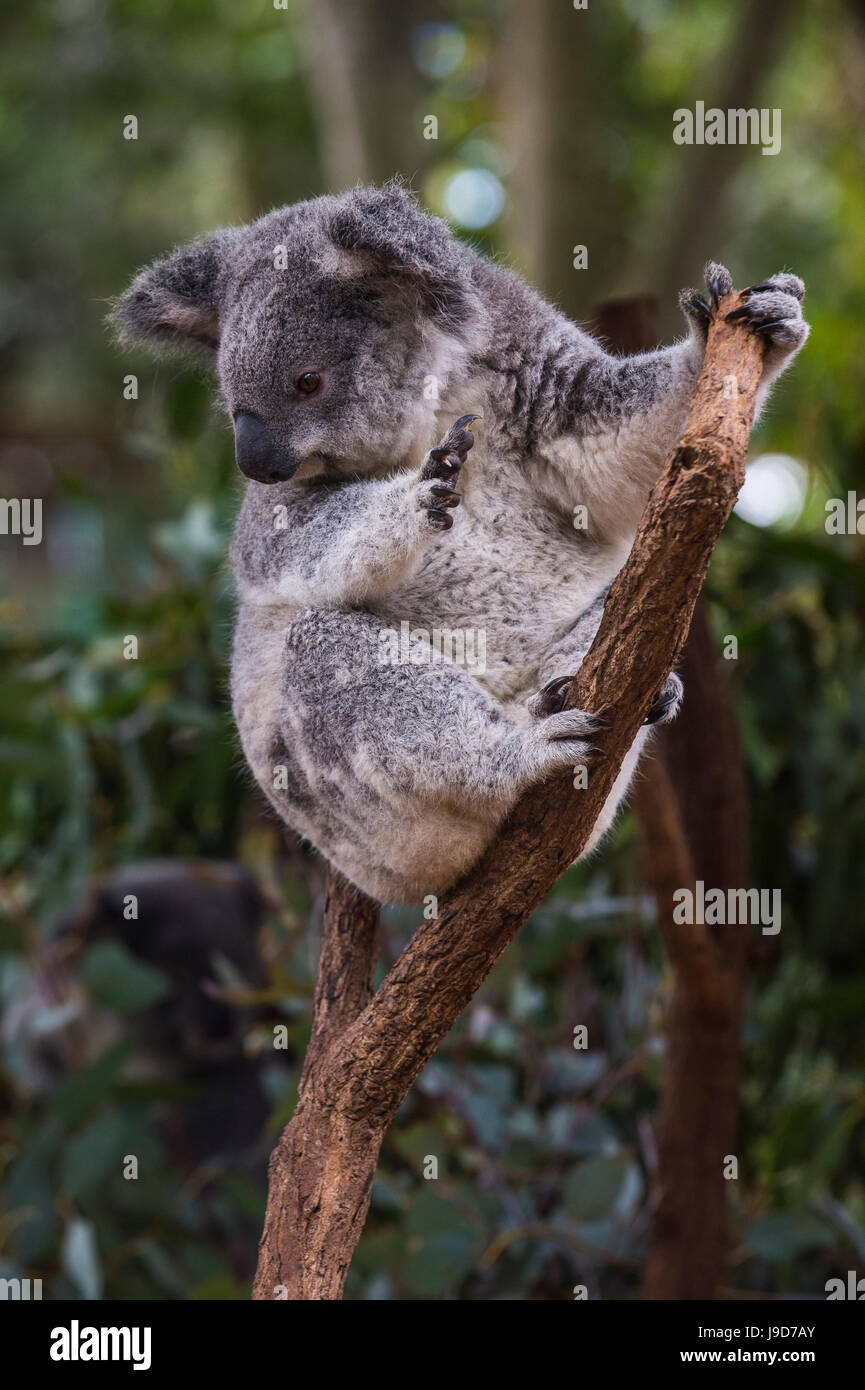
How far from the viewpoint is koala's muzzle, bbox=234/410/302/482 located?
195 centimetres

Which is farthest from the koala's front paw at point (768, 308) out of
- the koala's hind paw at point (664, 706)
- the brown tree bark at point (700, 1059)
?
the brown tree bark at point (700, 1059)

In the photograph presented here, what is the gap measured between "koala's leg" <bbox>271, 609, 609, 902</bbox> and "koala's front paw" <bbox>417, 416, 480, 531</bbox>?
248 millimetres

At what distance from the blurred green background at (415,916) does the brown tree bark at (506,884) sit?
1056 millimetres

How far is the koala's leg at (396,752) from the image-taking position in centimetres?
187

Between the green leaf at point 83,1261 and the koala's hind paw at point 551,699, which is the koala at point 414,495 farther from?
the green leaf at point 83,1261

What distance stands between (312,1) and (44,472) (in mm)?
6884

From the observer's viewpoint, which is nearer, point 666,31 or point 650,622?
point 650,622

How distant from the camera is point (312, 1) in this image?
601cm

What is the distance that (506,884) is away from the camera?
184cm

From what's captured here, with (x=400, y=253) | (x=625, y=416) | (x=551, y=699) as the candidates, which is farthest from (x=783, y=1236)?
(x=400, y=253)

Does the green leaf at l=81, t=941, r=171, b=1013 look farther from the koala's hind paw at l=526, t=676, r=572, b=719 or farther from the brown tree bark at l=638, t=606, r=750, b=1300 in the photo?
the koala's hind paw at l=526, t=676, r=572, b=719

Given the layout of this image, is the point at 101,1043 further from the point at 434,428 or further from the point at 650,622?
the point at 650,622
